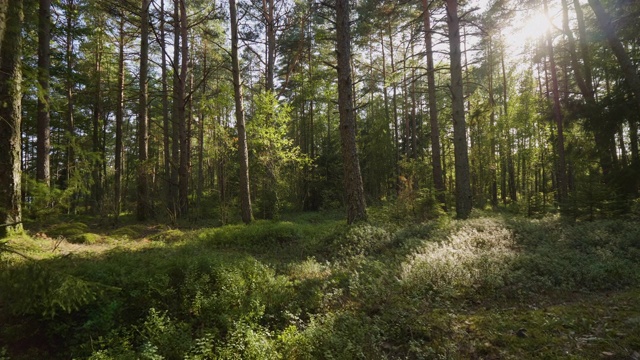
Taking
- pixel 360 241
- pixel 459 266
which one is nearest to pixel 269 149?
pixel 360 241

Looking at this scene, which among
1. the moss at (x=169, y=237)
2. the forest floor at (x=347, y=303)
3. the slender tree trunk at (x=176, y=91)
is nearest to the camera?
the forest floor at (x=347, y=303)

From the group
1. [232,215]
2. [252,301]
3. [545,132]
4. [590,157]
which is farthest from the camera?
[545,132]

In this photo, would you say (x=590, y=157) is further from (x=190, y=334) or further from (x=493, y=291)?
(x=190, y=334)

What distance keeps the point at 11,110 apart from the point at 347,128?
7.52 m

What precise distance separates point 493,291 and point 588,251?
10.1 ft

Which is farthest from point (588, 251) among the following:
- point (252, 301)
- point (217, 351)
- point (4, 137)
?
point (4, 137)

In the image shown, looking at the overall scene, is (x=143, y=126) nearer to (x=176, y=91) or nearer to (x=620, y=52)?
(x=176, y=91)

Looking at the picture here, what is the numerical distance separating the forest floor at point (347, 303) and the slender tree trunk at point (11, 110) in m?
0.79

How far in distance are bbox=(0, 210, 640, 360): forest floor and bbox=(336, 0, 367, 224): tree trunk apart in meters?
2.17

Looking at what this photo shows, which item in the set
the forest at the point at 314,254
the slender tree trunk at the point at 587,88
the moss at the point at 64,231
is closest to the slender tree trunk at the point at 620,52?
the forest at the point at 314,254

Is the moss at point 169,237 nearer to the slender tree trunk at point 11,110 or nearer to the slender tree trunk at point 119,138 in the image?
the slender tree trunk at point 119,138

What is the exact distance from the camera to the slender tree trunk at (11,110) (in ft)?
13.5

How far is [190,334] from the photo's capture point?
4.16m

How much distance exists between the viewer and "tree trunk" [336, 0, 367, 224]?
932cm
